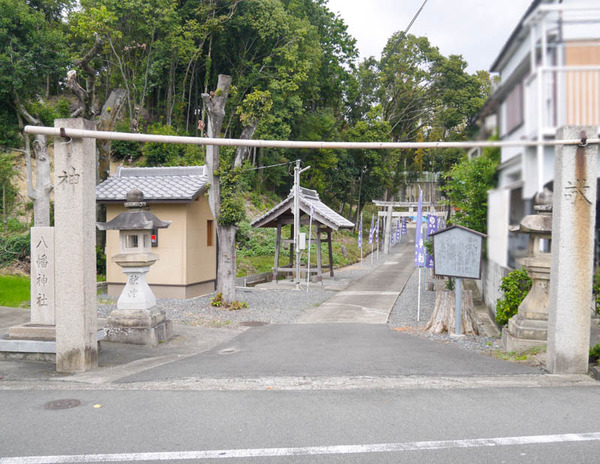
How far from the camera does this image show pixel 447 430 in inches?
188

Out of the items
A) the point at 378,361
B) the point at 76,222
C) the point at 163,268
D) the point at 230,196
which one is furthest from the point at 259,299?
the point at 76,222

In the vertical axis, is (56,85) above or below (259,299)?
above

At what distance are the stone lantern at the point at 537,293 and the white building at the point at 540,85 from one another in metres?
5.20

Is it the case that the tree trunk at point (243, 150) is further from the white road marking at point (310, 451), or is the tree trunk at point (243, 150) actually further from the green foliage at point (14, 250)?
the green foliage at point (14, 250)

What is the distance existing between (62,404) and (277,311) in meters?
8.94

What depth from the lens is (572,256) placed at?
6.40 meters

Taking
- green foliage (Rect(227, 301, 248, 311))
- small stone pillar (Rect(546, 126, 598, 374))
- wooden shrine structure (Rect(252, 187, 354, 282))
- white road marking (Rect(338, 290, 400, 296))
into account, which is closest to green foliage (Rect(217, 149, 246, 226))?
green foliage (Rect(227, 301, 248, 311))

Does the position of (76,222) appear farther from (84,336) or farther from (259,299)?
(259,299)

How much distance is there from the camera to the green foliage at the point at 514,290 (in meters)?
9.20

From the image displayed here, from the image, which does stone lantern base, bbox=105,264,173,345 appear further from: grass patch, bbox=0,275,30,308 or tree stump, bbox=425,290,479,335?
grass patch, bbox=0,275,30,308

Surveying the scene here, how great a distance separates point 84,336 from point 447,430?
16.2 feet

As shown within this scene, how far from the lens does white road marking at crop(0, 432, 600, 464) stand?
4137 mm

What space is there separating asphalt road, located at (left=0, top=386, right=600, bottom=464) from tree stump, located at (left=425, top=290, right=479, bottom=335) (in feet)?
14.0

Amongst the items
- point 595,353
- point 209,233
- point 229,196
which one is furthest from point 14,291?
point 595,353
